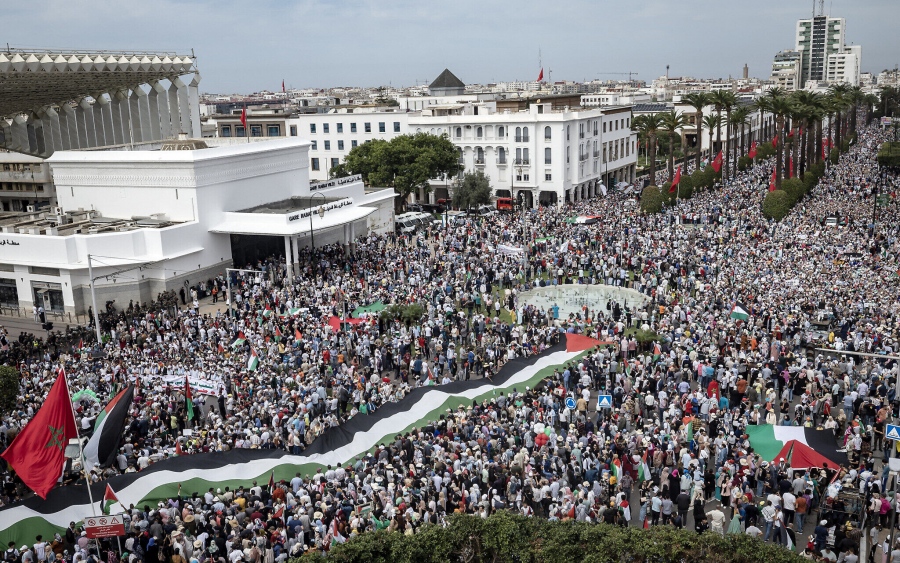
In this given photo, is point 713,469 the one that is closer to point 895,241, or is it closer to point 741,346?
point 741,346

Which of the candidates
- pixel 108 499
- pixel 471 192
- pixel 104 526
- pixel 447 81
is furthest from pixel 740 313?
pixel 447 81

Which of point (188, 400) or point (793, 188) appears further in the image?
point (793, 188)

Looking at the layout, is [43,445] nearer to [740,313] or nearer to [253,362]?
[253,362]

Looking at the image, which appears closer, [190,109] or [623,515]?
[623,515]

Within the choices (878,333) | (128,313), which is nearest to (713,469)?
(878,333)

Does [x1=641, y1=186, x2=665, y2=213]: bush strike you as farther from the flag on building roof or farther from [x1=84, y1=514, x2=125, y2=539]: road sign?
[x1=84, y1=514, x2=125, y2=539]: road sign

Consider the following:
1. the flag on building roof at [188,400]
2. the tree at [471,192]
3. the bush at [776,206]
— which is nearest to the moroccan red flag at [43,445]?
the flag on building roof at [188,400]

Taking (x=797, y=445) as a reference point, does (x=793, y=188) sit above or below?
above

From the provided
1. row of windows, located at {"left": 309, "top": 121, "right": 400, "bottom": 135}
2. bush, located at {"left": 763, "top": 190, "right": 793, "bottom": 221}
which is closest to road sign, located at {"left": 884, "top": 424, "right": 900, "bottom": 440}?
bush, located at {"left": 763, "top": 190, "right": 793, "bottom": 221}
